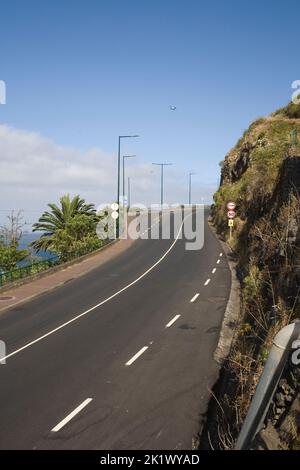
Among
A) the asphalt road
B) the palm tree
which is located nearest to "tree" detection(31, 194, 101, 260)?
the palm tree

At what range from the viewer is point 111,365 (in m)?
13.0

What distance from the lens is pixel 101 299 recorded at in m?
21.9

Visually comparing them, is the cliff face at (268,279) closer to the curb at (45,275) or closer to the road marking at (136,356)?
the road marking at (136,356)

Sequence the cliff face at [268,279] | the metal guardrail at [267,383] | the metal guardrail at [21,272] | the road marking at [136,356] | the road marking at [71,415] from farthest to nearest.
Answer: the metal guardrail at [21,272], the road marking at [136,356], the road marking at [71,415], the cliff face at [268,279], the metal guardrail at [267,383]

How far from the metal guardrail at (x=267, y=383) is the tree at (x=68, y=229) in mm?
30255

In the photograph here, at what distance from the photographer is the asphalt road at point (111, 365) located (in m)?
9.27

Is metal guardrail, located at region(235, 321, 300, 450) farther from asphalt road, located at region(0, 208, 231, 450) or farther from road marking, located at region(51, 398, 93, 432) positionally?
road marking, located at region(51, 398, 93, 432)

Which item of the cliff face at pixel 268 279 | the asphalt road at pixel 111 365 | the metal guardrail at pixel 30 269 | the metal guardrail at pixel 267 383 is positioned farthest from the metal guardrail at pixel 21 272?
the metal guardrail at pixel 267 383

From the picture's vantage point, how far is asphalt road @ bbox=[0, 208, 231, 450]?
927 cm

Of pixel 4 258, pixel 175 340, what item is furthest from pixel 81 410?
pixel 4 258

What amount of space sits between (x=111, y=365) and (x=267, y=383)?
8.06m

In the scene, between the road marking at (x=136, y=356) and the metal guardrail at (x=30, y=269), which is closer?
the road marking at (x=136, y=356)

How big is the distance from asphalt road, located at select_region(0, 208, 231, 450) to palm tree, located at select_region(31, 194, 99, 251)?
1512cm
